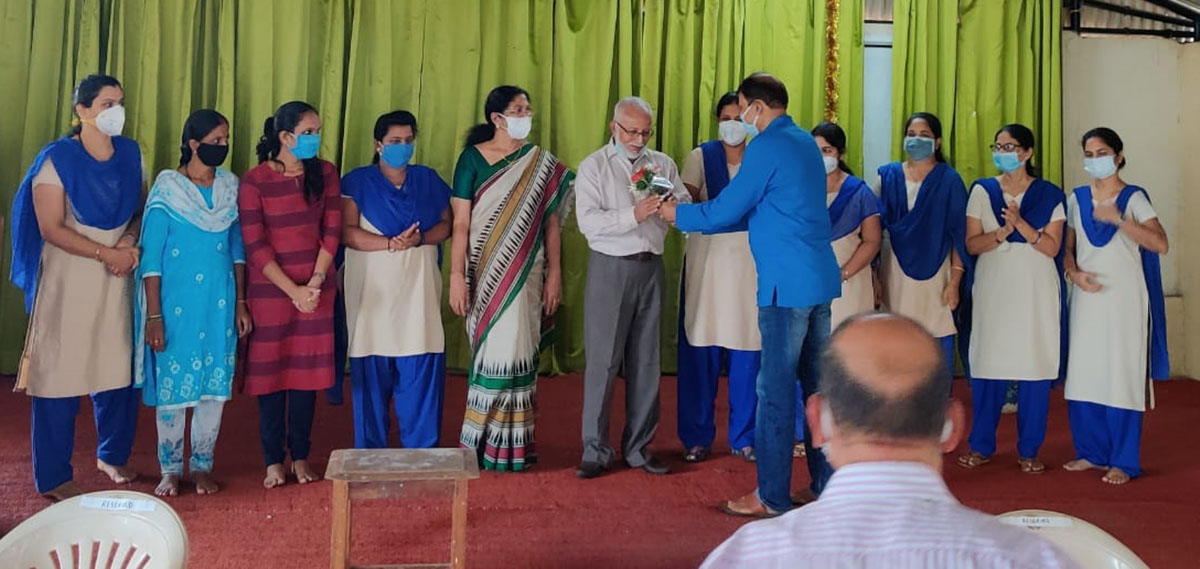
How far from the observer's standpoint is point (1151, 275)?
411cm

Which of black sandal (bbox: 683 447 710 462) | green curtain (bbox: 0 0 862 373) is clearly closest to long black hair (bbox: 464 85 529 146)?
black sandal (bbox: 683 447 710 462)

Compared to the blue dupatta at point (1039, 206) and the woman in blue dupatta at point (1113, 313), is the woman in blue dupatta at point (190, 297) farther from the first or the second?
the woman in blue dupatta at point (1113, 313)

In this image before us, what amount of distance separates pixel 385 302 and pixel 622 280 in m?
0.90

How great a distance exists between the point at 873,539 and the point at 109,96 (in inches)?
123

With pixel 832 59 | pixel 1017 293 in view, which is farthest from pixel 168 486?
pixel 832 59

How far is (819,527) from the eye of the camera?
106cm

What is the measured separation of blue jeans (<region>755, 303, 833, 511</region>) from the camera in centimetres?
328

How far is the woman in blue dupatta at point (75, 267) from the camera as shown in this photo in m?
3.33

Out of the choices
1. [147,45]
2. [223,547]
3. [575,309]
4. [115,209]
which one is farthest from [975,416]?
[147,45]

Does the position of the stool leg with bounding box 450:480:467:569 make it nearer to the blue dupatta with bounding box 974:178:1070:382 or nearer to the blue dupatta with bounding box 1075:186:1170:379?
the blue dupatta with bounding box 974:178:1070:382

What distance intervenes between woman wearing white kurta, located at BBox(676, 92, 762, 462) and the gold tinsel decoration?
82.6 inches

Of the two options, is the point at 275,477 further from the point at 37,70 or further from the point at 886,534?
the point at 37,70

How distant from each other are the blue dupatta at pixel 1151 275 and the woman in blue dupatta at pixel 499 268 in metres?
2.19

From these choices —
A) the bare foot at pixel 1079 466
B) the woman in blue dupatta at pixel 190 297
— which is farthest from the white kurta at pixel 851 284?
the woman in blue dupatta at pixel 190 297
